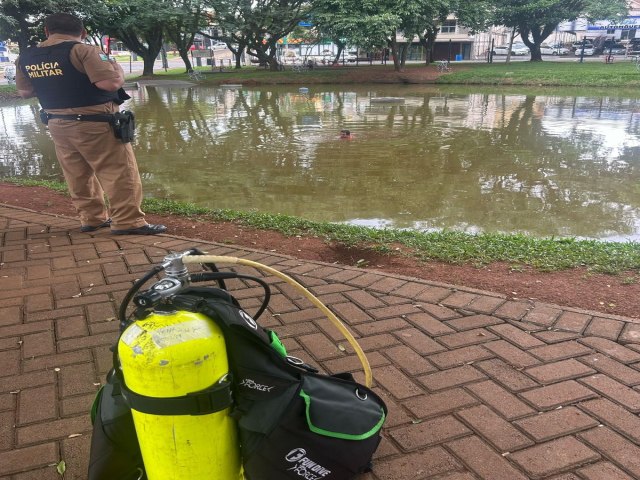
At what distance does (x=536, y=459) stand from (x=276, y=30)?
33.3 m

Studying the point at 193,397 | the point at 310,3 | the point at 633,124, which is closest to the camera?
the point at 193,397

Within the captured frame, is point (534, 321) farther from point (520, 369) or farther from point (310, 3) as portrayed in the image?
point (310, 3)

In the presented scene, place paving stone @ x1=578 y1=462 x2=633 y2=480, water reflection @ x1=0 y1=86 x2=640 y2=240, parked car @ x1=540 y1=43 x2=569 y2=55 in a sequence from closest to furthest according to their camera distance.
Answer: paving stone @ x1=578 y1=462 x2=633 y2=480
water reflection @ x1=0 y1=86 x2=640 y2=240
parked car @ x1=540 y1=43 x2=569 y2=55

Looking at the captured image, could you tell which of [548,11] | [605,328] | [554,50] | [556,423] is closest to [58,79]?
[556,423]

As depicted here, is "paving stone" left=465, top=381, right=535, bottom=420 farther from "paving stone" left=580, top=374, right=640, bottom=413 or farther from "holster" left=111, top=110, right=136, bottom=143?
"holster" left=111, top=110, right=136, bottom=143

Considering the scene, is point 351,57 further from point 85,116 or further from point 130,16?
point 85,116

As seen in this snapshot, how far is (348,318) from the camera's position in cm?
318

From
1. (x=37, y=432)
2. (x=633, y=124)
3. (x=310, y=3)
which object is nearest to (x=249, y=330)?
(x=37, y=432)

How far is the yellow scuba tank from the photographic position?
143cm

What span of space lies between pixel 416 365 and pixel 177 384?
1.56 meters

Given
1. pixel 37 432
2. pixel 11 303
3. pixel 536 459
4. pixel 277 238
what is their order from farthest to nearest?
pixel 277 238
pixel 11 303
pixel 37 432
pixel 536 459

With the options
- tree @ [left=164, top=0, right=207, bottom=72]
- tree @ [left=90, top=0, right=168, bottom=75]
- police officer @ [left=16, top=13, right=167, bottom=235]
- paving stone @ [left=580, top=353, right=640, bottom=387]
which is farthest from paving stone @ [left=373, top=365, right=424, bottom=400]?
tree @ [left=164, top=0, right=207, bottom=72]

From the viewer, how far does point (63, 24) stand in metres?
4.11

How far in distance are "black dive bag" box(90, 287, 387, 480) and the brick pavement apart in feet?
1.10
